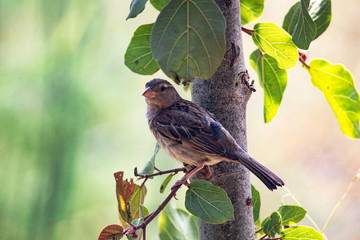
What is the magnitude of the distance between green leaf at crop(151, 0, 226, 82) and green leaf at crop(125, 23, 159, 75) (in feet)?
0.71

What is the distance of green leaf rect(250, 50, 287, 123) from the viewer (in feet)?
2.76

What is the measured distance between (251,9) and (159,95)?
0.37 meters

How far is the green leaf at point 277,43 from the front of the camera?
2.31 feet

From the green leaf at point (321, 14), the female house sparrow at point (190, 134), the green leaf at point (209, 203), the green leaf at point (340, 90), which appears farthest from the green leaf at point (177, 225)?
the green leaf at point (321, 14)

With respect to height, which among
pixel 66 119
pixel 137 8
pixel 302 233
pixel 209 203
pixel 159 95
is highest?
pixel 66 119

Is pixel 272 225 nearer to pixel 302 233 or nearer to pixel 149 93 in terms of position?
pixel 302 233

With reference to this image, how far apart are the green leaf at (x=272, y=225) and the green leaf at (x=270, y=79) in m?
0.23

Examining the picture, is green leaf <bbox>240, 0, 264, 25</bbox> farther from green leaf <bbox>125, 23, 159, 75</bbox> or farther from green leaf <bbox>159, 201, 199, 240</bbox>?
green leaf <bbox>159, 201, 199, 240</bbox>

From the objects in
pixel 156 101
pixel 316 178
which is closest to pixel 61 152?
pixel 156 101

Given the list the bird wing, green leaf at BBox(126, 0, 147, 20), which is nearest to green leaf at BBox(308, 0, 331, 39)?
the bird wing

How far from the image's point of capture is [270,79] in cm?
85

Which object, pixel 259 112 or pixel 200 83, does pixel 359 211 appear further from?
pixel 200 83

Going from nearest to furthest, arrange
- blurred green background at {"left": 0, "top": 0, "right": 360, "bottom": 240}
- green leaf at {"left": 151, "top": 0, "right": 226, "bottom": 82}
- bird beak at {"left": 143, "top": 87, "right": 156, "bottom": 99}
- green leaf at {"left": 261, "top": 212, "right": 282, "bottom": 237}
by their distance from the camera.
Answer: green leaf at {"left": 151, "top": 0, "right": 226, "bottom": 82} → green leaf at {"left": 261, "top": 212, "right": 282, "bottom": 237} → bird beak at {"left": 143, "top": 87, "right": 156, "bottom": 99} → blurred green background at {"left": 0, "top": 0, "right": 360, "bottom": 240}

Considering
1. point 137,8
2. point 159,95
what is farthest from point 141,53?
point 159,95
